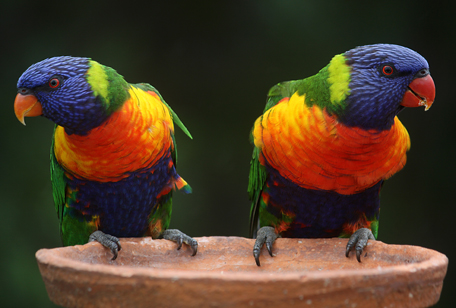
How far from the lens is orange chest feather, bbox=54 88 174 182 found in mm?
1866

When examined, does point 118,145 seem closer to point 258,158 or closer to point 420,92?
point 258,158

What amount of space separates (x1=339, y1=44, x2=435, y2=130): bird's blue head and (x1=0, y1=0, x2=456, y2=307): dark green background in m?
1.83

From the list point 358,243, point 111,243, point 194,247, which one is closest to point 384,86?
point 358,243

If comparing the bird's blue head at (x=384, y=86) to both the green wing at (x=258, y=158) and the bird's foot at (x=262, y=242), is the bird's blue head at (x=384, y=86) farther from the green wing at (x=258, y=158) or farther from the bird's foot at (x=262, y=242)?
the bird's foot at (x=262, y=242)

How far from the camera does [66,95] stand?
1.79 metres

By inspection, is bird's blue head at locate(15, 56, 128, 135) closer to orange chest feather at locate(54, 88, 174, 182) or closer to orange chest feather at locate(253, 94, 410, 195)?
orange chest feather at locate(54, 88, 174, 182)

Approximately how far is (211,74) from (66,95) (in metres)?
2.10

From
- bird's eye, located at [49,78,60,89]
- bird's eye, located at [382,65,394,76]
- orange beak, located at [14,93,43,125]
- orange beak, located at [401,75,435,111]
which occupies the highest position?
bird's eye, located at [382,65,394,76]

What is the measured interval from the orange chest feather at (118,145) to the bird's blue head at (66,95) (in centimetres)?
5

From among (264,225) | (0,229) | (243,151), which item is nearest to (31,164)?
(0,229)

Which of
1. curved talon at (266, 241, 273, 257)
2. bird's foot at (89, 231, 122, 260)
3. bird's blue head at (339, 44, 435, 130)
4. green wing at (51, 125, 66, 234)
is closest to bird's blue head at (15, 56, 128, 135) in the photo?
green wing at (51, 125, 66, 234)

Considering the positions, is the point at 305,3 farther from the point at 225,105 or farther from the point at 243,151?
the point at 243,151

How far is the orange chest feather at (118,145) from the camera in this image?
1866 mm

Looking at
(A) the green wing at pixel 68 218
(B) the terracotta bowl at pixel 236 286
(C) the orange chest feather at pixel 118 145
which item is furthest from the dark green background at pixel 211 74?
(B) the terracotta bowl at pixel 236 286
